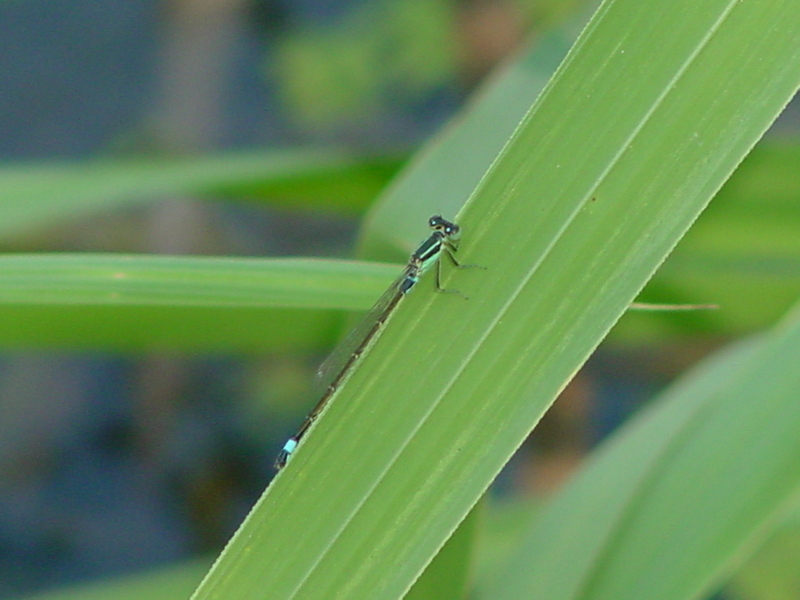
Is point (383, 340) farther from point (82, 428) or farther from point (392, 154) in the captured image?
point (82, 428)

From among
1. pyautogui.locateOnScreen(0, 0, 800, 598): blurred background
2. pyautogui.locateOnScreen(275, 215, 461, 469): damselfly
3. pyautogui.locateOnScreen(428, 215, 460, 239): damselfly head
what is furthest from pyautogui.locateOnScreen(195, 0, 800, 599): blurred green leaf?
pyautogui.locateOnScreen(0, 0, 800, 598): blurred background

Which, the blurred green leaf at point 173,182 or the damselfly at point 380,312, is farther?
the blurred green leaf at point 173,182

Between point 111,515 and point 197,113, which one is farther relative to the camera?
point 197,113

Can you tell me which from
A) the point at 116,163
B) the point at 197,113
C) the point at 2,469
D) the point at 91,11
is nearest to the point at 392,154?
the point at 116,163

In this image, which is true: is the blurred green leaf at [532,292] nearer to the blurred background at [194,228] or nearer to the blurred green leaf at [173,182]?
the blurred green leaf at [173,182]

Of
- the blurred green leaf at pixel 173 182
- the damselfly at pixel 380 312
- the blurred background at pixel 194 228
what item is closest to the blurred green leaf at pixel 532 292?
the damselfly at pixel 380 312

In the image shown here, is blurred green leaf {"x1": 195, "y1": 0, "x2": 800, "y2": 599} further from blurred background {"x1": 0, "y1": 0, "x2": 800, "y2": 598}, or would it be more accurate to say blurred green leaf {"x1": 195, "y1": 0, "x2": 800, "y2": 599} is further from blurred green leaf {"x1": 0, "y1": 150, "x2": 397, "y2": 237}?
blurred background {"x1": 0, "y1": 0, "x2": 800, "y2": 598}

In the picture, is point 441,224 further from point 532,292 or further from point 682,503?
point 682,503

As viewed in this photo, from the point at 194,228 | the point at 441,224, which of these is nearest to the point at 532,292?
the point at 441,224
